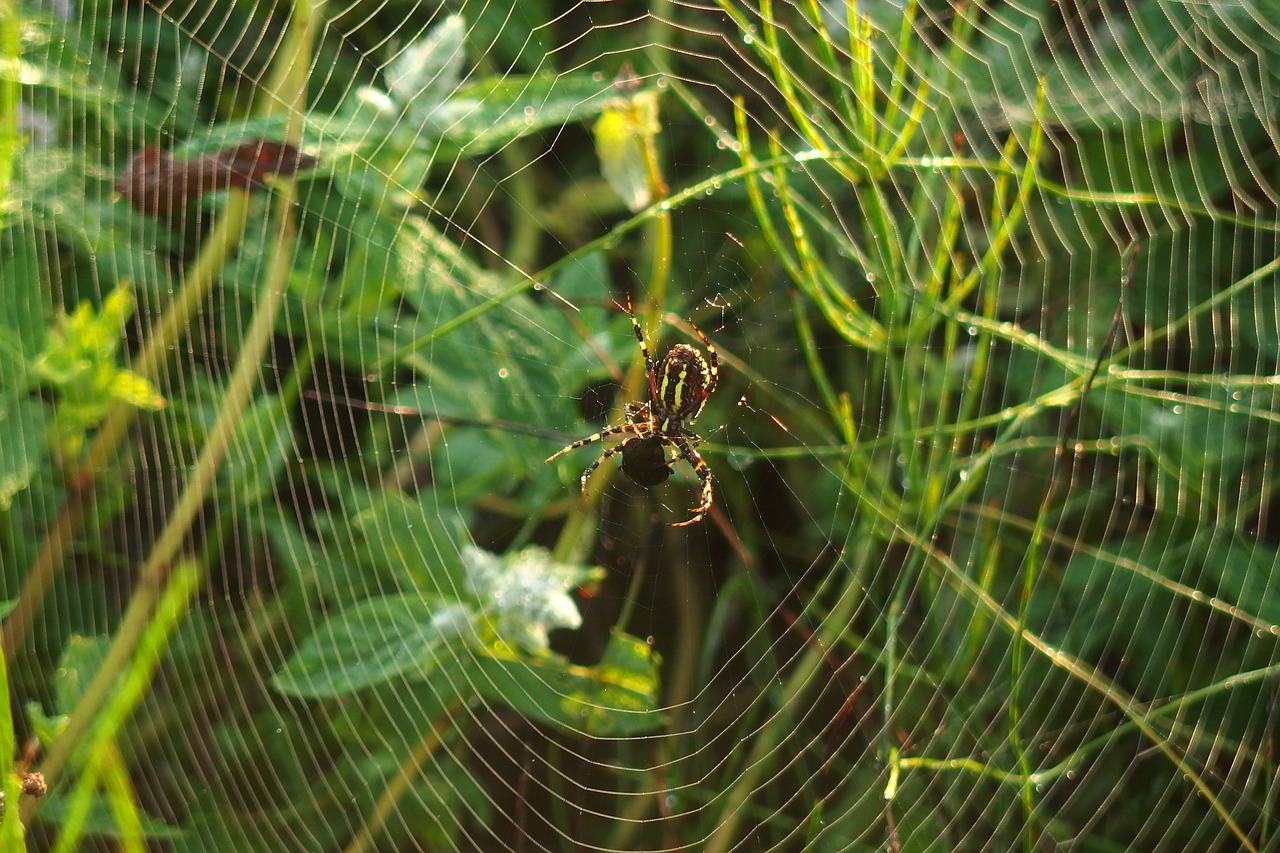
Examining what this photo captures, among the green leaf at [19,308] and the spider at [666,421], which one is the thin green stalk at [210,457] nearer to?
the green leaf at [19,308]

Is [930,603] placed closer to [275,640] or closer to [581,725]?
[581,725]

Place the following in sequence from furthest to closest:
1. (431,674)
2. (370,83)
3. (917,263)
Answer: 1. (370,83)
2. (917,263)
3. (431,674)

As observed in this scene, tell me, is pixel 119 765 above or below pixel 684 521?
below

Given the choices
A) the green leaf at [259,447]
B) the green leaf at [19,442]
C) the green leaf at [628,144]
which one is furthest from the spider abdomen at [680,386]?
the green leaf at [19,442]

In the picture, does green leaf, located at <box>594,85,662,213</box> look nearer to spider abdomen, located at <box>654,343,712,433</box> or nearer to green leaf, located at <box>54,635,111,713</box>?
spider abdomen, located at <box>654,343,712,433</box>

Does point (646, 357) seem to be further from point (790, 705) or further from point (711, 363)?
point (790, 705)

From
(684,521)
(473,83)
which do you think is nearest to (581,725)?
(684,521)

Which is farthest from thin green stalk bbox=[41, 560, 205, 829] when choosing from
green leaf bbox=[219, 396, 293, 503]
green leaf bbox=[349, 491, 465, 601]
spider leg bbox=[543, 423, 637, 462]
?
spider leg bbox=[543, 423, 637, 462]
